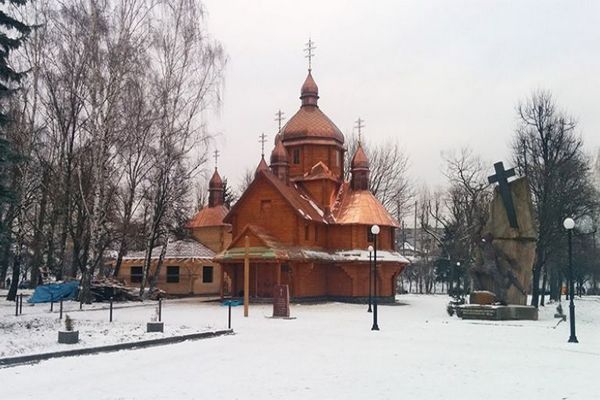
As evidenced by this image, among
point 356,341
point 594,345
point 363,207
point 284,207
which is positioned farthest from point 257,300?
point 594,345

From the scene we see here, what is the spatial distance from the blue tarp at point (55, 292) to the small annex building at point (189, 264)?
1031 centimetres

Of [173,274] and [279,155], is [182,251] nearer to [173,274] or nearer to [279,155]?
[173,274]

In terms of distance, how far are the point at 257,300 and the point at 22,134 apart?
49.4ft

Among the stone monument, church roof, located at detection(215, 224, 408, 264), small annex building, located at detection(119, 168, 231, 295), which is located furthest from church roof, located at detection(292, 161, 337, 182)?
the stone monument

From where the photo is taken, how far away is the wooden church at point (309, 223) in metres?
34.7

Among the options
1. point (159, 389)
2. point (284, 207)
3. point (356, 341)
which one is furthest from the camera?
point (284, 207)

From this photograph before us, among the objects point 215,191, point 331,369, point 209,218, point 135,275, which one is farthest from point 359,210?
point 331,369

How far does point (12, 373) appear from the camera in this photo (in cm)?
1081

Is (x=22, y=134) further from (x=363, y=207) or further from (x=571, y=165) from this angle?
(x=571, y=165)

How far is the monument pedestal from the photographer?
78.0 feet

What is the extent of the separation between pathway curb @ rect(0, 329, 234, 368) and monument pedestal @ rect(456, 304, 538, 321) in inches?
430

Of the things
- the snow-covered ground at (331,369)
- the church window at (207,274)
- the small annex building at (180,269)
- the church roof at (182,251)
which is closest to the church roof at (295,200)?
the church roof at (182,251)

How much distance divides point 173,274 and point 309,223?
12.4 m

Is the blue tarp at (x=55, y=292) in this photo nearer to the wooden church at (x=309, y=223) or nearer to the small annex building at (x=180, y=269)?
the wooden church at (x=309, y=223)
